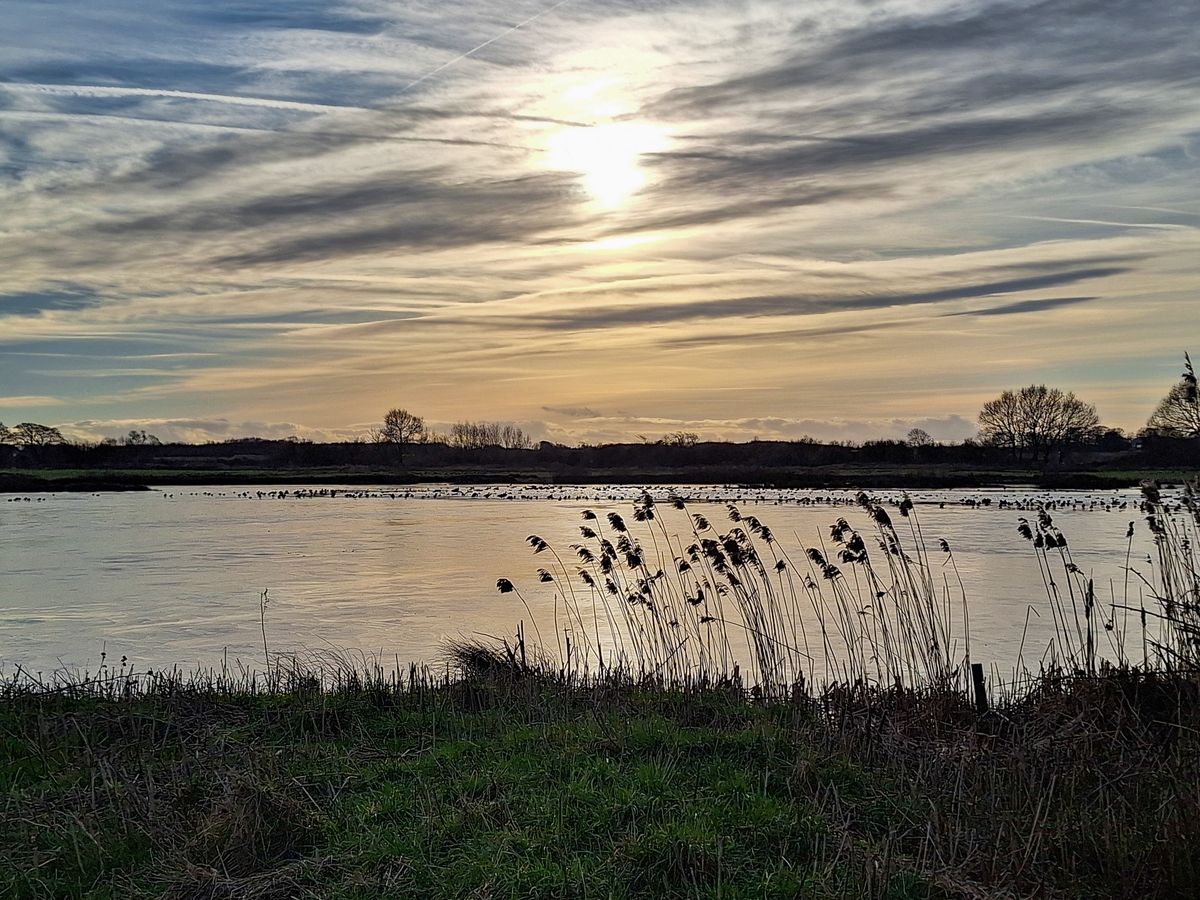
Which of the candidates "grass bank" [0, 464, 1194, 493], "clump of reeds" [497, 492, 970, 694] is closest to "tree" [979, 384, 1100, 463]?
"grass bank" [0, 464, 1194, 493]

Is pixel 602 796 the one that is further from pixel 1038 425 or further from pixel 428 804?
pixel 1038 425

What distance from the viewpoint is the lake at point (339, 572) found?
1219cm

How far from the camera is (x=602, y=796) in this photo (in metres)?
5.76

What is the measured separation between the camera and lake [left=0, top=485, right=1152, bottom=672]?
1219 centimetres

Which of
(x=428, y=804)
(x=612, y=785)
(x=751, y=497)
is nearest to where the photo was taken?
(x=428, y=804)

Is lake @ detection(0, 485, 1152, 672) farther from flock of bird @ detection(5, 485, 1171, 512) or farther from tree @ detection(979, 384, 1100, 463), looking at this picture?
tree @ detection(979, 384, 1100, 463)

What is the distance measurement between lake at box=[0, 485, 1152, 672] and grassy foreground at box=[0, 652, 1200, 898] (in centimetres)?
332

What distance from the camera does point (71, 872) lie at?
5.07 m

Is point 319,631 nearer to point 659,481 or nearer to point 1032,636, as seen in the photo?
point 1032,636

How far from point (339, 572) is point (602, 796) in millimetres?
14574

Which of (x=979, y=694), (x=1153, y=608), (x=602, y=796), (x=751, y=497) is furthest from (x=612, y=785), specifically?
(x=751, y=497)

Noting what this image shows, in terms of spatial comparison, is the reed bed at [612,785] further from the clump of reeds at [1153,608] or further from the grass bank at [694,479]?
the grass bank at [694,479]

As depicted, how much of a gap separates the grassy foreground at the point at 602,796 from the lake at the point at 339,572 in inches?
131

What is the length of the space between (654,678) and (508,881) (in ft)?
15.3
